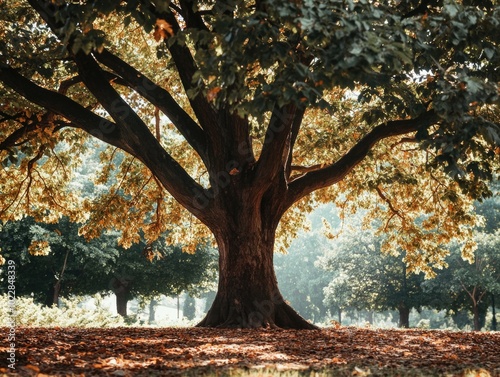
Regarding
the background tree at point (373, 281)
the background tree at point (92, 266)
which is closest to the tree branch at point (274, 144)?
the background tree at point (92, 266)

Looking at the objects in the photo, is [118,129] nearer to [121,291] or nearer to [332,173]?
[332,173]

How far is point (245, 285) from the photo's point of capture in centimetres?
1083

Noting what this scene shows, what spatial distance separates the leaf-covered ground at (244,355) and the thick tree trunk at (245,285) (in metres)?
1.18

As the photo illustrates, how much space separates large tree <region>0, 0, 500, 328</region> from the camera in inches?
221

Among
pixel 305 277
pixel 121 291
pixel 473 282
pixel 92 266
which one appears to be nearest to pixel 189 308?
pixel 305 277

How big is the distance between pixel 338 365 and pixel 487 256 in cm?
3530

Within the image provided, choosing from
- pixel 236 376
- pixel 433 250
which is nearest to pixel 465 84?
pixel 236 376

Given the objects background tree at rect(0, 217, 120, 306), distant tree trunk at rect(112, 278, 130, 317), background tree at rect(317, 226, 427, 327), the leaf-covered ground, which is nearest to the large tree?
the leaf-covered ground

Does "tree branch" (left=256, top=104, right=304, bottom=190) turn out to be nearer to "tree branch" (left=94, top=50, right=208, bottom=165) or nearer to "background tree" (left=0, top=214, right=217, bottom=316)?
"tree branch" (left=94, top=50, right=208, bottom=165)

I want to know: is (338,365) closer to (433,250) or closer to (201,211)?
(201,211)

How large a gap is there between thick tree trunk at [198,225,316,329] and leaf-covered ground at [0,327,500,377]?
118cm

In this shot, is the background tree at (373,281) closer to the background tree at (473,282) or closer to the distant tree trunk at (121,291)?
the background tree at (473,282)

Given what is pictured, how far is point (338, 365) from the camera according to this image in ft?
19.9

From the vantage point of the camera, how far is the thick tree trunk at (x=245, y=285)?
35.2ft
